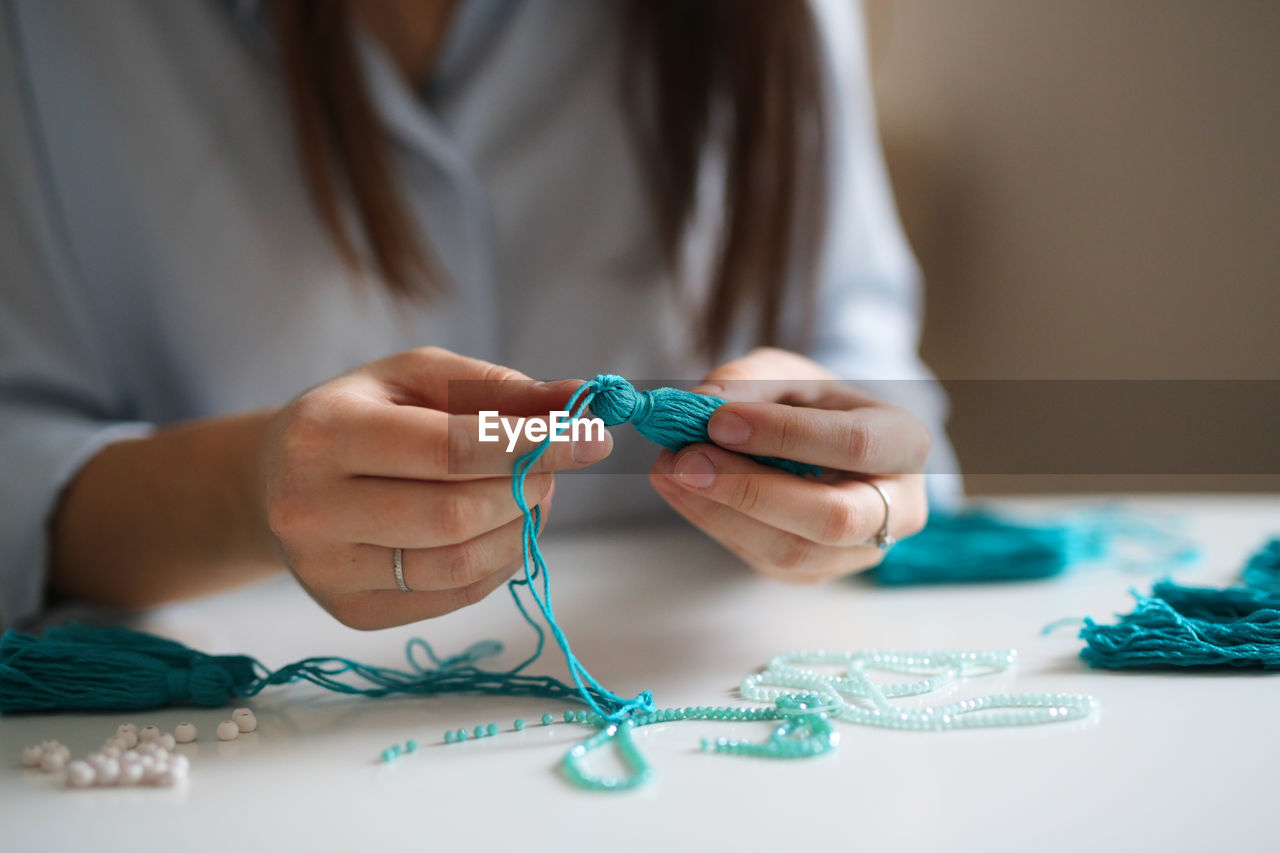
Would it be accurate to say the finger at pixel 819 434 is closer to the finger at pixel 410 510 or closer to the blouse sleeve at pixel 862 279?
the finger at pixel 410 510

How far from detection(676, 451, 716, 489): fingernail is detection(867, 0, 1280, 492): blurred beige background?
6.37 ft

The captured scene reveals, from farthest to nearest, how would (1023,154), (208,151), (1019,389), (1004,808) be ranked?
(1023,154)
(1019,389)
(208,151)
(1004,808)

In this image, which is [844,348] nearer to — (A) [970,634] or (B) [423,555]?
(A) [970,634]

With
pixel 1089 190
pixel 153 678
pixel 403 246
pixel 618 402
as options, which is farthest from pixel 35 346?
pixel 1089 190

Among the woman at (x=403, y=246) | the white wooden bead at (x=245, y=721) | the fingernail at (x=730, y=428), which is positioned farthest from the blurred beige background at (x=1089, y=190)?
the white wooden bead at (x=245, y=721)

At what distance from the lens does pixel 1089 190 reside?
3.01m

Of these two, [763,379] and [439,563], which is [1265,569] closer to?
[763,379]

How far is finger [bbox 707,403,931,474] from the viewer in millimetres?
691

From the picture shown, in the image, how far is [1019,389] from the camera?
2789 mm

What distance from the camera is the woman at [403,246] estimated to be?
0.86m

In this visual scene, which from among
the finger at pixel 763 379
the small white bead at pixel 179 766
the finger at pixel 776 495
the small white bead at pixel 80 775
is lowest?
the small white bead at pixel 80 775

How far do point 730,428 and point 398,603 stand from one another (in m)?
0.28

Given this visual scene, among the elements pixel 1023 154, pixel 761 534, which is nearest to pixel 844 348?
pixel 761 534

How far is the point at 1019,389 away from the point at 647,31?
6.44 feet
